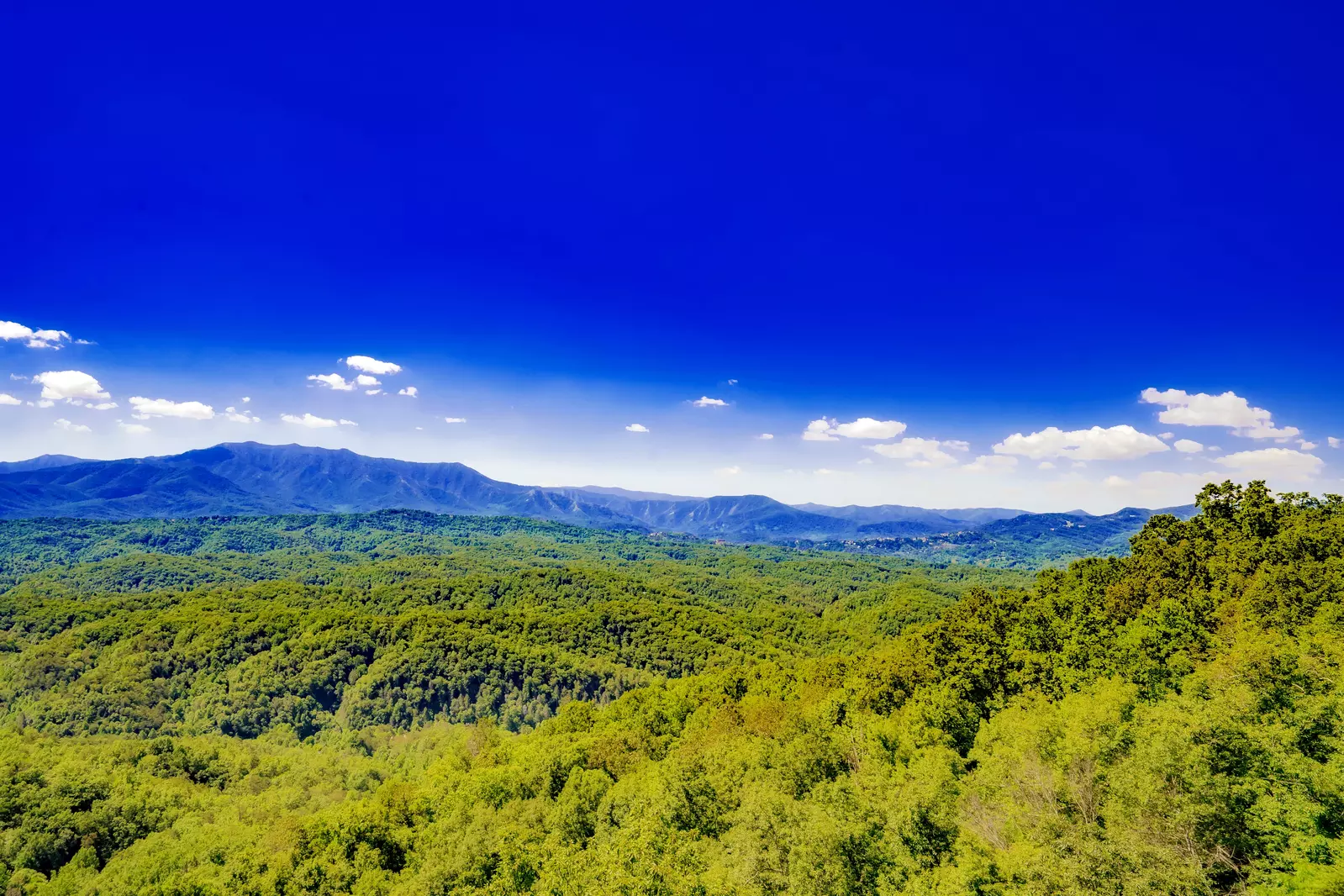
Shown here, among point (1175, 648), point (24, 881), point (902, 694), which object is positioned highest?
point (1175, 648)

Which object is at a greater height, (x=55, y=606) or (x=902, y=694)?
(x=902, y=694)

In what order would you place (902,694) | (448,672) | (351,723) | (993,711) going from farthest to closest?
(448,672) < (351,723) < (902,694) < (993,711)

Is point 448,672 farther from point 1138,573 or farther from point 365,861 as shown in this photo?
point 1138,573

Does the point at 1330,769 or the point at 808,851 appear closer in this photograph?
the point at 1330,769

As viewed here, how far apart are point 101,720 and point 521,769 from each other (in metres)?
138

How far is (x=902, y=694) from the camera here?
54062 millimetres

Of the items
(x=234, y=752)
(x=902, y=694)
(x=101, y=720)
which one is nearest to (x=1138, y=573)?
(x=902, y=694)

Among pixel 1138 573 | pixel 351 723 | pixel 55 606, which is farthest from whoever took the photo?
pixel 55 606

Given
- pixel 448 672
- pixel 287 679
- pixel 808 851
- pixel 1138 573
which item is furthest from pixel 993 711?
pixel 287 679

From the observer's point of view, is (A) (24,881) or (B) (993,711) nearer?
(B) (993,711)

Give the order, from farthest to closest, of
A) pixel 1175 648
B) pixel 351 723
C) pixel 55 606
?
pixel 55 606 < pixel 351 723 < pixel 1175 648

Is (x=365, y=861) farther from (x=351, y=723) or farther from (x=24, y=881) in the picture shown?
(x=351, y=723)

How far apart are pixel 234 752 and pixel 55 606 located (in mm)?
144411

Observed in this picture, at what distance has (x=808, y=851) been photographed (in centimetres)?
2781
